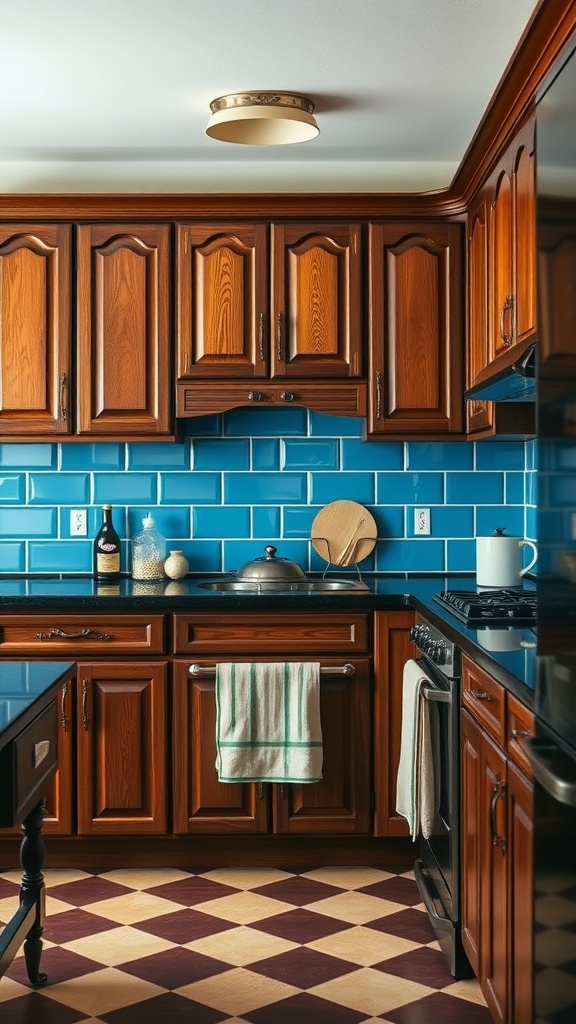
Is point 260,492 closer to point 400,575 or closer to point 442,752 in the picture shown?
point 400,575

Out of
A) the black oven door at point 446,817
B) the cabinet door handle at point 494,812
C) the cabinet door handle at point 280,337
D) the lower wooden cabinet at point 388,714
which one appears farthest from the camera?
the cabinet door handle at point 280,337

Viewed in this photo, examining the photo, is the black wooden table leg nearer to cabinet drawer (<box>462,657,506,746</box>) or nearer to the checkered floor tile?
the checkered floor tile

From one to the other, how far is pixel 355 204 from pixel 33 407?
136 centimetres

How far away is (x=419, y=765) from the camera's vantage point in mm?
2998

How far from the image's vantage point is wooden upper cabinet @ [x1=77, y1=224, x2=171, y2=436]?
3.94 m

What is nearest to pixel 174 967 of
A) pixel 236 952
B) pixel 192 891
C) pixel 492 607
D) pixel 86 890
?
pixel 236 952

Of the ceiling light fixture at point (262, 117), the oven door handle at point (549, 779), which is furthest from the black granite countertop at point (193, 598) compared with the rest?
the oven door handle at point (549, 779)

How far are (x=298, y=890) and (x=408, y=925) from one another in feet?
1.45

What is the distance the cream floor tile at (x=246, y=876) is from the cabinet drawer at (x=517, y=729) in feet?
5.43

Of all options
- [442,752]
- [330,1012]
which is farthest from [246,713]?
[330,1012]

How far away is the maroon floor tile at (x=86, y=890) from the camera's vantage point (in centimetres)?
343

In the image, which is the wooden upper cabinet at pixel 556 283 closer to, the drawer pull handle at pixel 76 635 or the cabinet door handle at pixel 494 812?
the cabinet door handle at pixel 494 812

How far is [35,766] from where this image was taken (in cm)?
229

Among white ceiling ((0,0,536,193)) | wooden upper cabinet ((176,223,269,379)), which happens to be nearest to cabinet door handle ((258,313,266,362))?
wooden upper cabinet ((176,223,269,379))
